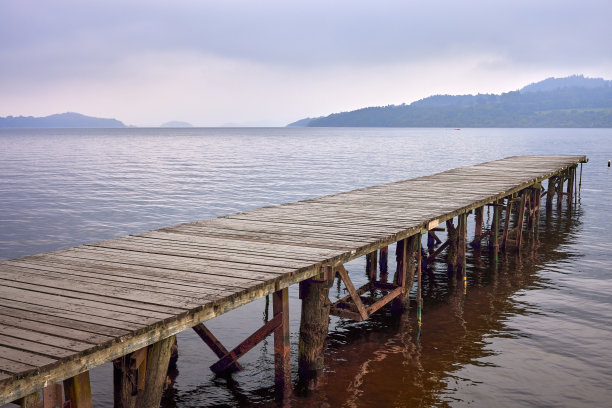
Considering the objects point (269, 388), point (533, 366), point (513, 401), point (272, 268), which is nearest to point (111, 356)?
point (272, 268)

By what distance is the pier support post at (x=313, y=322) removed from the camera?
8281 mm

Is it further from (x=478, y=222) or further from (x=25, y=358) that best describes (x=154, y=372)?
(x=478, y=222)

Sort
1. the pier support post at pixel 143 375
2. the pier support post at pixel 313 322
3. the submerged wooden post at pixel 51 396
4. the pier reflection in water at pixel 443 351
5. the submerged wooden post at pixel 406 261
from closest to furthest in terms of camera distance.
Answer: the submerged wooden post at pixel 51 396 → the pier support post at pixel 143 375 → the pier support post at pixel 313 322 → the pier reflection in water at pixel 443 351 → the submerged wooden post at pixel 406 261

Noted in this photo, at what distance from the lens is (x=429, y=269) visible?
16.4m

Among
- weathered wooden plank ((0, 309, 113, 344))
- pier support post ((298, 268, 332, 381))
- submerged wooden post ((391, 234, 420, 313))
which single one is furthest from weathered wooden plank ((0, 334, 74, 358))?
submerged wooden post ((391, 234, 420, 313))

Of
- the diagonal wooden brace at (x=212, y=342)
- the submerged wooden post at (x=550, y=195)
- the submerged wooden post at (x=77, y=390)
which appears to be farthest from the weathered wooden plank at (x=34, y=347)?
the submerged wooden post at (x=550, y=195)

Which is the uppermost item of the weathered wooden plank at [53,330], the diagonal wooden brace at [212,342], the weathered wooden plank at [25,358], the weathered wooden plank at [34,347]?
the weathered wooden plank at [53,330]

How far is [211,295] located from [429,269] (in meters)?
11.3

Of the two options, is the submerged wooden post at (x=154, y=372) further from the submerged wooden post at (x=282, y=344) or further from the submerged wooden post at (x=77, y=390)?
the submerged wooden post at (x=282, y=344)

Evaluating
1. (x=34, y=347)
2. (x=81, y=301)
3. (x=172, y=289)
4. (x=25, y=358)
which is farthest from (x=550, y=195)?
(x=25, y=358)

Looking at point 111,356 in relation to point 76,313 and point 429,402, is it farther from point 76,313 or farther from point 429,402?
point 429,402

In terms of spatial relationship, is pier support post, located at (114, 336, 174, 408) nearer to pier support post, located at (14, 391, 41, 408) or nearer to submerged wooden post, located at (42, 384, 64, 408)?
submerged wooden post, located at (42, 384, 64, 408)

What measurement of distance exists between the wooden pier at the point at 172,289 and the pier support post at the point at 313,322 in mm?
19

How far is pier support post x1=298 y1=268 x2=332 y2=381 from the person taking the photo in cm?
828
